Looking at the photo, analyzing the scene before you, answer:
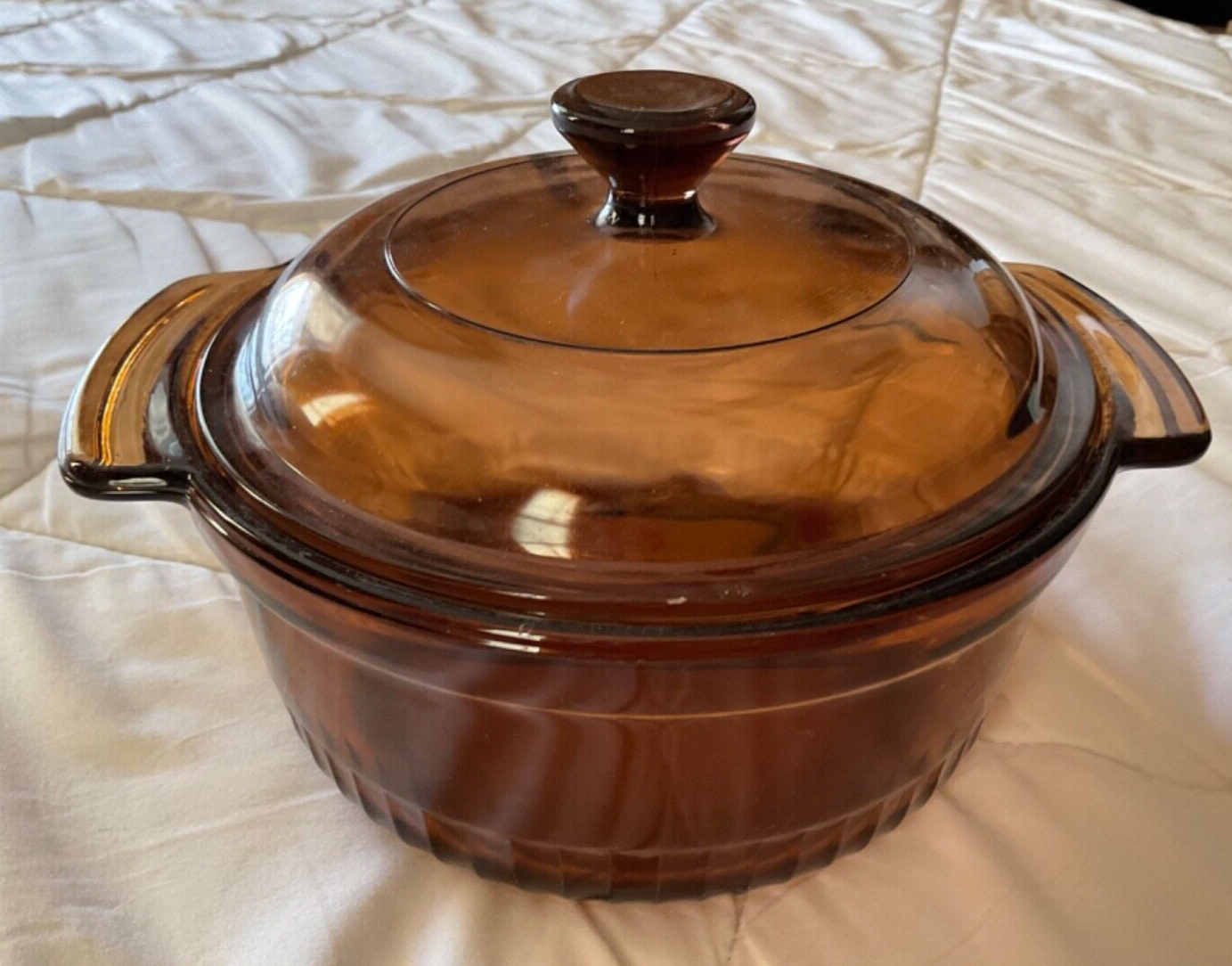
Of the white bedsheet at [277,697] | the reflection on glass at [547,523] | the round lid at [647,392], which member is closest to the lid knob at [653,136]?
the round lid at [647,392]

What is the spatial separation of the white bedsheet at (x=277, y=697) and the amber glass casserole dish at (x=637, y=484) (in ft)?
0.12

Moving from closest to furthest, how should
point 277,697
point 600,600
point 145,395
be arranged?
1. point 600,600
2. point 145,395
3. point 277,697

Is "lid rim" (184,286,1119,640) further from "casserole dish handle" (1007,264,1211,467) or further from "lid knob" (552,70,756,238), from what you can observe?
"lid knob" (552,70,756,238)

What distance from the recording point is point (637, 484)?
38cm

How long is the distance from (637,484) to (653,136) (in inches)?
5.6

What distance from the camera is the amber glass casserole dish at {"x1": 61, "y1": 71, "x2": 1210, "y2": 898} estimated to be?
14.6 inches

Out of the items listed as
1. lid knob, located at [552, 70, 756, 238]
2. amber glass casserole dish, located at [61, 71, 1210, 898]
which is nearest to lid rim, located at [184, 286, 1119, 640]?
amber glass casserole dish, located at [61, 71, 1210, 898]

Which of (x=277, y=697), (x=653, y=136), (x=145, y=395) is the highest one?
(x=653, y=136)

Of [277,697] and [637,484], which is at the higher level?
[637,484]

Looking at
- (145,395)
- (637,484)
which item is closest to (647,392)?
(637,484)

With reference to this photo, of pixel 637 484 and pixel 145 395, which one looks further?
pixel 145 395

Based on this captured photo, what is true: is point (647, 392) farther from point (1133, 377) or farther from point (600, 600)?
point (1133, 377)

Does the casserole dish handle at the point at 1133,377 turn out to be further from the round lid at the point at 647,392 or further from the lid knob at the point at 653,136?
the lid knob at the point at 653,136

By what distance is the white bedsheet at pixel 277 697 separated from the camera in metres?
0.48
